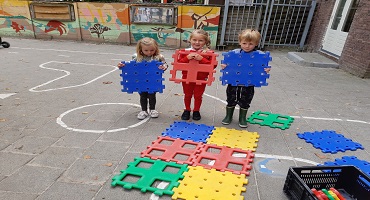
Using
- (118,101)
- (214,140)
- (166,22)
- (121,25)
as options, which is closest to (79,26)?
(121,25)

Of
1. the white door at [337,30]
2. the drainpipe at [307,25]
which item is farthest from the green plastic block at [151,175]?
the drainpipe at [307,25]

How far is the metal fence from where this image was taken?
1095cm

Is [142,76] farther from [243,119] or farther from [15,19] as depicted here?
[15,19]

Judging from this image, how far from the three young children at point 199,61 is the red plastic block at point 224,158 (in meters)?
0.83

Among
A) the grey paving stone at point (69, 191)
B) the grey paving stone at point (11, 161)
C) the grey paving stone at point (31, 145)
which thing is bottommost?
the grey paving stone at point (31, 145)

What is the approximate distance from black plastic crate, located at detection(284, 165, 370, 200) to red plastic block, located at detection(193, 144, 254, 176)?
1.69ft

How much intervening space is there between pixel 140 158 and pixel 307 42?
11171mm

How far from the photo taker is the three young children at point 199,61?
3514 mm

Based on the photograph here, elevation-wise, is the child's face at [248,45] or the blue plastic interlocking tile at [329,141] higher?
the child's face at [248,45]

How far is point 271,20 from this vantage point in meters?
11.3

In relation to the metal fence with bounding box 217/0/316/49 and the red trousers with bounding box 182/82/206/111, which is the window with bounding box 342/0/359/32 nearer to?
the metal fence with bounding box 217/0/316/49

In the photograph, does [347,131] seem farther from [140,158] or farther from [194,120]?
[140,158]

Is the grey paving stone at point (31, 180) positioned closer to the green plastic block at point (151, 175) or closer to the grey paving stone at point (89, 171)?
the grey paving stone at point (89, 171)

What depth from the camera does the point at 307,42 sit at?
11.6 meters
